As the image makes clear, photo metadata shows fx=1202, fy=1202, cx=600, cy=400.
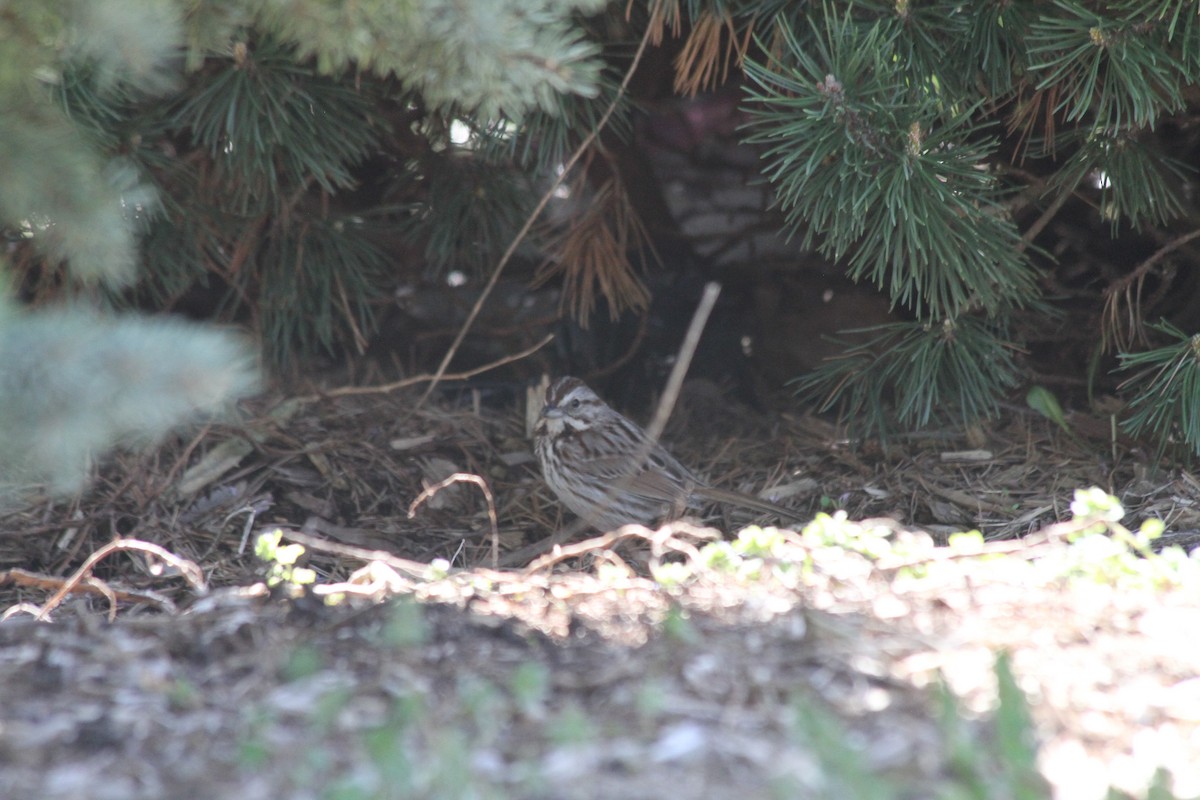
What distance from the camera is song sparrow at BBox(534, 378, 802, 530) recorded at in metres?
4.82

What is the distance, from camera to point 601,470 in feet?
16.3

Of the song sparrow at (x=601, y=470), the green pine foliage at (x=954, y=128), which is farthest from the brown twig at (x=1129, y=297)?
the song sparrow at (x=601, y=470)

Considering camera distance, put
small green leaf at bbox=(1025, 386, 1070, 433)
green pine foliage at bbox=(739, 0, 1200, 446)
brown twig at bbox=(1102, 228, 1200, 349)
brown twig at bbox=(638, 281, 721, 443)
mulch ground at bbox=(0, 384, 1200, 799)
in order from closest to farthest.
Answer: mulch ground at bbox=(0, 384, 1200, 799) < brown twig at bbox=(638, 281, 721, 443) < green pine foliage at bbox=(739, 0, 1200, 446) < brown twig at bbox=(1102, 228, 1200, 349) < small green leaf at bbox=(1025, 386, 1070, 433)

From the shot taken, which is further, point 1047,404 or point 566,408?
point 566,408

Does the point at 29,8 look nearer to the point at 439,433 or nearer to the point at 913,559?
the point at 913,559

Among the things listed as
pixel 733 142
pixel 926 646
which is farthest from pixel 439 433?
pixel 926 646

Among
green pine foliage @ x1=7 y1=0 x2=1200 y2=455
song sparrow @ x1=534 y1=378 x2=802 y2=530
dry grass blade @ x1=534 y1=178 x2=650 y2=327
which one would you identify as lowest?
song sparrow @ x1=534 y1=378 x2=802 y2=530

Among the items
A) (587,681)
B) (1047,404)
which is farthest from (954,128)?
(587,681)

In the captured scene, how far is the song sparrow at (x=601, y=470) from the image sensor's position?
4820mm

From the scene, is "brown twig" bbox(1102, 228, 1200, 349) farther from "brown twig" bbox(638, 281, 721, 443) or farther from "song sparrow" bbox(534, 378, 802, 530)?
"song sparrow" bbox(534, 378, 802, 530)

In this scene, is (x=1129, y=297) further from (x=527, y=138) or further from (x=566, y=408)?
(x=527, y=138)

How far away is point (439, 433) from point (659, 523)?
1.00 metres

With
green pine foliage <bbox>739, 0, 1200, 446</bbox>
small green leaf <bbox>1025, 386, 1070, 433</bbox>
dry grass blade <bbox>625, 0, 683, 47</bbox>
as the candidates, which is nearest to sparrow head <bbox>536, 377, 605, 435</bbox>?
green pine foliage <bbox>739, 0, 1200, 446</bbox>

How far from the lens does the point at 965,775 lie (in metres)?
1.93
